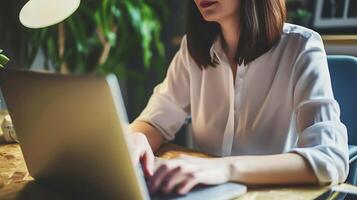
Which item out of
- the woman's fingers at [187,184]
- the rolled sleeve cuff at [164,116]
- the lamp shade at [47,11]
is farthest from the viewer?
the rolled sleeve cuff at [164,116]

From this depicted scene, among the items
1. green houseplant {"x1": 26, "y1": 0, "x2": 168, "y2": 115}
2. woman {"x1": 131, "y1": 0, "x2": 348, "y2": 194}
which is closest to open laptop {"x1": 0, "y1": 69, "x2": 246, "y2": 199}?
woman {"x1": 131, "y1": 0, "x2": 348, "y2": 194}

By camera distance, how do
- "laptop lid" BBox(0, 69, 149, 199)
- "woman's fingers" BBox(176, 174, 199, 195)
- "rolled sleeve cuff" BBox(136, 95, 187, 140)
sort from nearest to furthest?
"laptop lid" BBox(0, 69, 149, 199)
"woman's fingers" BBox(176, 174, 199, 195)
"rolled sleeve cuff" BBox(136, 95, 187, 140)

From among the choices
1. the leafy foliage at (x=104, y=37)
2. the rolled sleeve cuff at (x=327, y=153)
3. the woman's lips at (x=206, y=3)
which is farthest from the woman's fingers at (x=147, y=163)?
the leafy foliage at (x=104, y=37)

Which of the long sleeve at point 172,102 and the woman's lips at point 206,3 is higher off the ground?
the woman's lips at point 206,3

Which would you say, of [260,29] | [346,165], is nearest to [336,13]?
[260,29]

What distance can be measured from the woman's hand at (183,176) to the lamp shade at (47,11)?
427 mm

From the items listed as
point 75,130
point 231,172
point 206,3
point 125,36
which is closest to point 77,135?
point 75,130

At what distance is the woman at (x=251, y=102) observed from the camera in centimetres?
72

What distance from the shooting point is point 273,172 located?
2.33ft

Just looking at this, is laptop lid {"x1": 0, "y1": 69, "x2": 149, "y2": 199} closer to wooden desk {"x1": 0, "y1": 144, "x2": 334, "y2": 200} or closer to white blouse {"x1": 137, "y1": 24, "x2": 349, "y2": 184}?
wooden desk {"x1": 0, "y1": 144, "x2": 334, "y2": 200}

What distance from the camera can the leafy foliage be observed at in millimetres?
2246

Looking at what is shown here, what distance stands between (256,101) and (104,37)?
1.57 metres

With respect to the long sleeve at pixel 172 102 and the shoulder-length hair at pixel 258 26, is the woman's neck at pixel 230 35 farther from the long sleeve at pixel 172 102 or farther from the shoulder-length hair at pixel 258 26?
the long sleeve at pixel 172 102

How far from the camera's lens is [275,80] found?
106 centimetres
